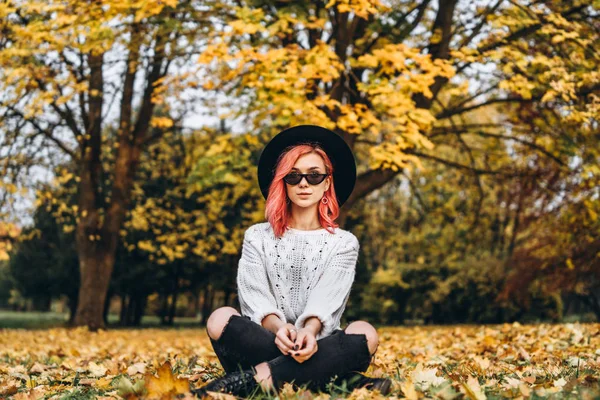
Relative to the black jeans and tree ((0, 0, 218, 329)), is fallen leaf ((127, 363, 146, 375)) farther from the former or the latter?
tree ((0, 0, 218, 329))

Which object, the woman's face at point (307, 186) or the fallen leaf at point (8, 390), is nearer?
the fallen leaf at point (8, 390)

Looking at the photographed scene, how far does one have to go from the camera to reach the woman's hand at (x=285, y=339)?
2.83 meters

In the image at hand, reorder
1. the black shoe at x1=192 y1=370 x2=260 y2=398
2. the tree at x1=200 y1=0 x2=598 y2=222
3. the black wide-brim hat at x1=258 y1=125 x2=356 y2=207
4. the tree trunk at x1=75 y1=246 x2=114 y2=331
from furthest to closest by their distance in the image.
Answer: the tree trunk at x1=75 y1=246 x2=114 y2=331 → the tree at x1=200 y1=0 x2=598 y2=222 → the black wide-brim hat at x1=258 y1=125 x2=356 y2=207 → the black shoe at x1=192 y1=370 x2=260 y2=398

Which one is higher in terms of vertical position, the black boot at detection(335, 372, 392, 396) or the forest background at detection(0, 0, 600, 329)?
the forest background at detection(0, 0, 600, 329)

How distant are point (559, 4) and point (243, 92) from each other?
4926 mm

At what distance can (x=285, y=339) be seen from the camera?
284cm

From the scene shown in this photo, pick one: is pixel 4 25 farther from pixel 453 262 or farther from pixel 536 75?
pixel 453 262

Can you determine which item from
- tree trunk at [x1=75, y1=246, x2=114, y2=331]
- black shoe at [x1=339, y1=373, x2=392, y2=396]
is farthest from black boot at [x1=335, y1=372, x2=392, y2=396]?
tree trunk at [x1=75, y1=246, x2=114, y2=331]

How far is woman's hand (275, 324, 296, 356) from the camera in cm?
283

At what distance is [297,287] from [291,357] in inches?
19.1

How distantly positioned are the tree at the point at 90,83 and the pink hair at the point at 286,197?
13.3 feet

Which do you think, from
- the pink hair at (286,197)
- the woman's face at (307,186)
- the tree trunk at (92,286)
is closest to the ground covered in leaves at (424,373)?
the pink hair at (286,197)

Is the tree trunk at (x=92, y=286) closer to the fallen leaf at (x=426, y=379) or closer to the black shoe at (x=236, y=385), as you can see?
the black shoe at (x=236, y=385)

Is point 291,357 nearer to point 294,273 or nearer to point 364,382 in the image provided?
point 364,382
